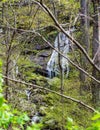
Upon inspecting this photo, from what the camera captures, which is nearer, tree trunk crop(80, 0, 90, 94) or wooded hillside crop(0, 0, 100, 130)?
wooded hillside crop(0, 0, 100, 130)

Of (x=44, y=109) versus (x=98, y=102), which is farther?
(x=44, y=109)

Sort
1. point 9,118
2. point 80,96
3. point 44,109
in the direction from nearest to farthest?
point 9,118, point 80,96, point 44,109

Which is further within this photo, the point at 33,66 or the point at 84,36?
the point at 84,36

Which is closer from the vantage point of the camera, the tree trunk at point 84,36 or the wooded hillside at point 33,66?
the wooded hillside at point 33,66

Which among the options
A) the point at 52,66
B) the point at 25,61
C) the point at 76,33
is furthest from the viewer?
the point at 52,66

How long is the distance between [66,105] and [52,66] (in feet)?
24.6

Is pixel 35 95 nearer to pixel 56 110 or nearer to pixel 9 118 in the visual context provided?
pixel 56 110

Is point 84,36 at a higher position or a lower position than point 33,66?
higher

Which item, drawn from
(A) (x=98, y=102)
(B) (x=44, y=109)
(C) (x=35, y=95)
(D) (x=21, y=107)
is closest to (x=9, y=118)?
(D) (x=21, y=107)

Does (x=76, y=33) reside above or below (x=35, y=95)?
above

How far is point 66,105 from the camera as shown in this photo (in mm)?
9773

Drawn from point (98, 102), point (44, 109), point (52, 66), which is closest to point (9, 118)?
point (98, 102)

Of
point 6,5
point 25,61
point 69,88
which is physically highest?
point 6,5

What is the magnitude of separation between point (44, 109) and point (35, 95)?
87 centimetres
